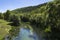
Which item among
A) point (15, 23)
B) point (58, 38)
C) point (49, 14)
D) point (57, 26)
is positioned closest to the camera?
point (58, 38)

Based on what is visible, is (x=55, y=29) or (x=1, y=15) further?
(x=1, y=15)

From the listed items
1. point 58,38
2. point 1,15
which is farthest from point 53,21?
point 1,15

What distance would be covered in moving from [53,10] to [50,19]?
442 cm

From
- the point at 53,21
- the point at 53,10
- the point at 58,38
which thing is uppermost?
the point at 53,10

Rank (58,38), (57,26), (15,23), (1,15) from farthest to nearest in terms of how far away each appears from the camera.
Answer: (1,15) < (15,23) < (57,26) < (58,38)

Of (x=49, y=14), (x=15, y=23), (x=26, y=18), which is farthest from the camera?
(x=26, y=18)

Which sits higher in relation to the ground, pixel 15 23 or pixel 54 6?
pixel 54 6

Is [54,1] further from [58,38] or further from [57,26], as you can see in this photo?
[58,38]

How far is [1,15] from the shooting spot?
166 meters

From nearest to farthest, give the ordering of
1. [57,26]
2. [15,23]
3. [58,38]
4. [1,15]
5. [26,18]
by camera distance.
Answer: [58,38] < [57,26] < [15,23] < [1,15] < [26,18]

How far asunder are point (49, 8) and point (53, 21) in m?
4.70

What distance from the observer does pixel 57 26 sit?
5700cm

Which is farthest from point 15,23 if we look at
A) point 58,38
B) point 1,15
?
point 58,38

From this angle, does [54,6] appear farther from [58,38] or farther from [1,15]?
[1,15]
